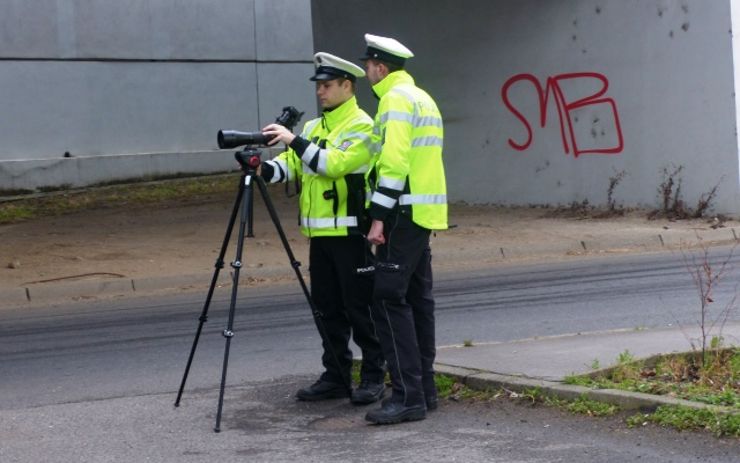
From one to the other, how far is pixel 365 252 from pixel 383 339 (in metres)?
0.57

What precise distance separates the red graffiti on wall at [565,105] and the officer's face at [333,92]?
38.4ft

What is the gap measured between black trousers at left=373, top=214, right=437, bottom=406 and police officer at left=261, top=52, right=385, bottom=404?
35cm

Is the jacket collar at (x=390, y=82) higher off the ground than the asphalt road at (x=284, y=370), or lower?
higher

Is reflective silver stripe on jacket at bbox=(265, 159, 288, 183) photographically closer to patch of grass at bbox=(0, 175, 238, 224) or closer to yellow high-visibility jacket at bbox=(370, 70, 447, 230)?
yellow high-visibility jacket at bbox=(370, 70, 447, 230)

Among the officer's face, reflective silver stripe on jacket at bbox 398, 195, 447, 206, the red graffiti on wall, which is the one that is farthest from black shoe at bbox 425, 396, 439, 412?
the red graffiti on wall

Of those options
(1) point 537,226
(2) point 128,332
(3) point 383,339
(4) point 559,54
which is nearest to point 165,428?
(3) point 383,339

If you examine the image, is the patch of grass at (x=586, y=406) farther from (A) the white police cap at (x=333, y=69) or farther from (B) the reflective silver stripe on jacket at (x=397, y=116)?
(A) the white police cap at (x=333, y=69)

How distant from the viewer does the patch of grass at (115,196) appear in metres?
19.1

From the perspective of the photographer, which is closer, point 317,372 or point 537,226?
point 317,372

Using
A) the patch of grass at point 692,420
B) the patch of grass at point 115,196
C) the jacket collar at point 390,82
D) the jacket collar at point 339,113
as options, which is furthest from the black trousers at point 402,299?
the patch of grass at point 115,196

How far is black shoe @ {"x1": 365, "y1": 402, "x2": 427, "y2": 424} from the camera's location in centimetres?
645

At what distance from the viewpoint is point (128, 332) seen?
1062 cm

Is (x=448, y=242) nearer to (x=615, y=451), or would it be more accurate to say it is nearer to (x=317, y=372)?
(x=317, y=372)

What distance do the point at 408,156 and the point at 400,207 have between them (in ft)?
0.87
